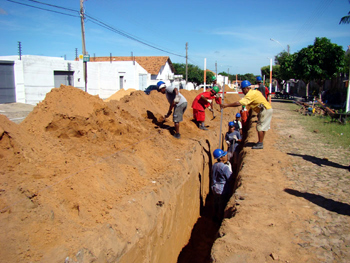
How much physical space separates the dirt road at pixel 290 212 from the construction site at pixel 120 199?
19mm

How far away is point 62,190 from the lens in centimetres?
343

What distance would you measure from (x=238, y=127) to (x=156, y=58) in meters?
31.5

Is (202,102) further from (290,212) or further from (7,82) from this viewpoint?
(7,82)

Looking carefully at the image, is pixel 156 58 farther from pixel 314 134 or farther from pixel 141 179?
pixel 141 179

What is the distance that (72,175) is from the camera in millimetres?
3703

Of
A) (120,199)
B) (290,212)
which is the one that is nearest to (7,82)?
(120,199)

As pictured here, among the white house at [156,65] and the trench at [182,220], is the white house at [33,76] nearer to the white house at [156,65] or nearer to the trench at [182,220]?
the trench at [182,220]

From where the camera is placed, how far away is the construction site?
2912 millimetres

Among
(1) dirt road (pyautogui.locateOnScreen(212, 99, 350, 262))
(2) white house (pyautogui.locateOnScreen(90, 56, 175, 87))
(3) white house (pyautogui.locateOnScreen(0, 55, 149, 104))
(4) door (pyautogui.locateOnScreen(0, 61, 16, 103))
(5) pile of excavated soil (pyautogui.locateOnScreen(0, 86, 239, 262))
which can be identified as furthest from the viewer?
(2) white house (pyautogui.locateOnScreen(90, 56, 175, 87))

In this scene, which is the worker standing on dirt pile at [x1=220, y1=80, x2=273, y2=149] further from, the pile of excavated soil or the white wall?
the white wall

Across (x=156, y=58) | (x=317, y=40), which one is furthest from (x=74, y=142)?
(x=156, y=58)

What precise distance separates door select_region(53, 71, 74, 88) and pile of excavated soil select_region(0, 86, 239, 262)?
51.2 ft

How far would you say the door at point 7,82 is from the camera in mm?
16375

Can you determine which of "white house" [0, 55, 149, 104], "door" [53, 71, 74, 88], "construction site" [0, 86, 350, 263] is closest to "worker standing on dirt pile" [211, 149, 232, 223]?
"construction site" [0, 86, 350, 263]
